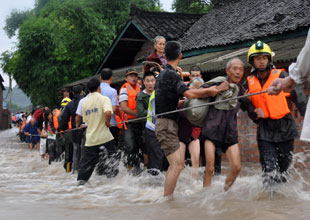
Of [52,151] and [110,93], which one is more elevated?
[110,93]

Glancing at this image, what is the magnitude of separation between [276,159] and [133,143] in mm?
2944

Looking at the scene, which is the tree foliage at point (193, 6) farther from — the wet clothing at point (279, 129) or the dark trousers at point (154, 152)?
the wet clothing at point (279, 129)

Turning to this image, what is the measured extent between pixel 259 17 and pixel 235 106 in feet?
32.1

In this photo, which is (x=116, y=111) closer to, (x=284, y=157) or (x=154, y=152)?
(x=154, y=152)

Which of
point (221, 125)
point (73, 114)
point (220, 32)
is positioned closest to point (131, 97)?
point (73, 114)

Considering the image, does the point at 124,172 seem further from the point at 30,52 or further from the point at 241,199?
the point at 30,52

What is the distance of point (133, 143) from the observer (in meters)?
8.02

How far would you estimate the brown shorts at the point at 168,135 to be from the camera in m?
→ 5.68

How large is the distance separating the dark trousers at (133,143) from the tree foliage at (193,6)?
84.4 ft

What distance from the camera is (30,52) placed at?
28.5m

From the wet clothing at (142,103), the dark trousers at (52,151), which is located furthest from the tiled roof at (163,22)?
the wet clothing at (142,103)

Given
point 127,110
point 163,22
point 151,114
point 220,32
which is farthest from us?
point 163,22

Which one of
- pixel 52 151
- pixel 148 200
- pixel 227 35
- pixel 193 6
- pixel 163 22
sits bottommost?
pixel 148 200

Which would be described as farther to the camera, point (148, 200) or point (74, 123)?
point (74, 123)
